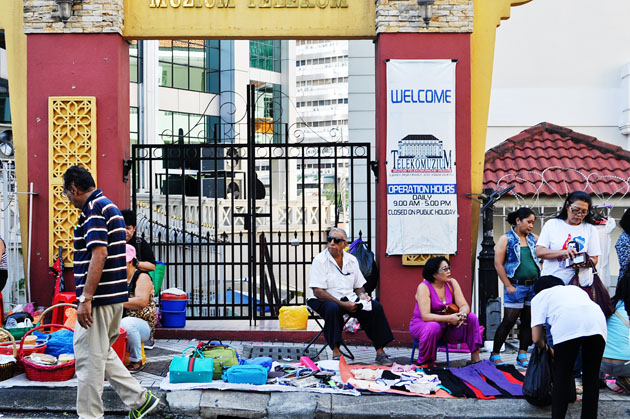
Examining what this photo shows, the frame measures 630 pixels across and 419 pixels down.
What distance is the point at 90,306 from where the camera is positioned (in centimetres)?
578

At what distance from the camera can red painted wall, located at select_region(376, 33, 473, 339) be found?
9422 mm

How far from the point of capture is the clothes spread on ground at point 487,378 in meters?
7.00

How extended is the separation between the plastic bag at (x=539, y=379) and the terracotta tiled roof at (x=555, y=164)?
4542 mm

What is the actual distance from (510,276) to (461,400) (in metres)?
1.91

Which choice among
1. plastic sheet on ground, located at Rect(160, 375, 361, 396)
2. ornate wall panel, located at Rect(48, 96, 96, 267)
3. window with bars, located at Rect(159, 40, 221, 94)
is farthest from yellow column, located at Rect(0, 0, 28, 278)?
window with bars, located at Rect(159, 40, 221, 94)

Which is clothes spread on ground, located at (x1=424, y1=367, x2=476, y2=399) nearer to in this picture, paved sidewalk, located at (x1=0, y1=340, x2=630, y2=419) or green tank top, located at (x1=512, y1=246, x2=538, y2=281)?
paved sidewalk, located at (x1=0, y1=340, x2=630, y2=419)

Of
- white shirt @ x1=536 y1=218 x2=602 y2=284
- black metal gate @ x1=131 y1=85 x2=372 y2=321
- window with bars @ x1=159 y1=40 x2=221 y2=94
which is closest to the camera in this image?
white shirt @ x1=536 y1=218 x2=602 y2=284

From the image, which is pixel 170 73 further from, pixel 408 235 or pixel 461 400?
pixel 461 400

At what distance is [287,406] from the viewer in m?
6.72

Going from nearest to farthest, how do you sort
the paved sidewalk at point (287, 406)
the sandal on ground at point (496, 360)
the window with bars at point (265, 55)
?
the paved sidewalk at point (287, 406), the sandal on ground at point (496, 360), the window with bars at point (265, 55)

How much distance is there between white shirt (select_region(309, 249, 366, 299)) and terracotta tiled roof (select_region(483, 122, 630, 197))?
3149mm

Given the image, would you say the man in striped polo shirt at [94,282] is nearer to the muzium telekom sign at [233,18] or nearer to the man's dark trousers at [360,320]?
the man's dark trousers at [360,320]

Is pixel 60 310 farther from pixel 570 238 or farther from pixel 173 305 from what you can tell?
pixel 570 238

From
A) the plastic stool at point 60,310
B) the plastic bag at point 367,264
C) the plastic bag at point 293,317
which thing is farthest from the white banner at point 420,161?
the plastic stool at point 60,310
